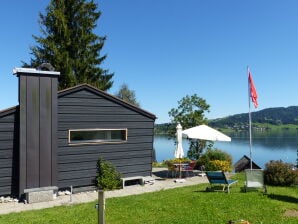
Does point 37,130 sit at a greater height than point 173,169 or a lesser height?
greater

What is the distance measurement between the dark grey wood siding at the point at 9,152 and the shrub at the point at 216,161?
34.5 feet

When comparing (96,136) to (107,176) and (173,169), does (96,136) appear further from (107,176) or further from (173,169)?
(173,169)

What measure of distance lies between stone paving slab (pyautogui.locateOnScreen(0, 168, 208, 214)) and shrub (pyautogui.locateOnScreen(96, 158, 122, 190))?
19.9 inches

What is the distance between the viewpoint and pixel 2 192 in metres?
12.4

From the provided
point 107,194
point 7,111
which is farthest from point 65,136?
point 107,194

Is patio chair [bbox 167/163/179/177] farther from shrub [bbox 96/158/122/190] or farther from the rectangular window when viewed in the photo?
shrub [bbox 96/158/122/190]

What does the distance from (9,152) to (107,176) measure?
430cm

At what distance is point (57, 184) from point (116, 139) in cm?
346

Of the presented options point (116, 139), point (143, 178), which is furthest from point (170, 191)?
point (116, 139)

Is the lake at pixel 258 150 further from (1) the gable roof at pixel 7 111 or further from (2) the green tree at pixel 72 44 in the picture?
(1) the gable roof at pixel 7 111

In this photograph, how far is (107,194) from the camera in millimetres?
13070

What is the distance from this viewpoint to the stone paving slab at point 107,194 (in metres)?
11.2

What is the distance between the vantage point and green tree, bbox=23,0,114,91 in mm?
28906

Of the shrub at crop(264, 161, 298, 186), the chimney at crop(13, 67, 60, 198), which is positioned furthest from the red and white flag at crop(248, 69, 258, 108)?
the chimney at crop(13, 67, 60, 198)
